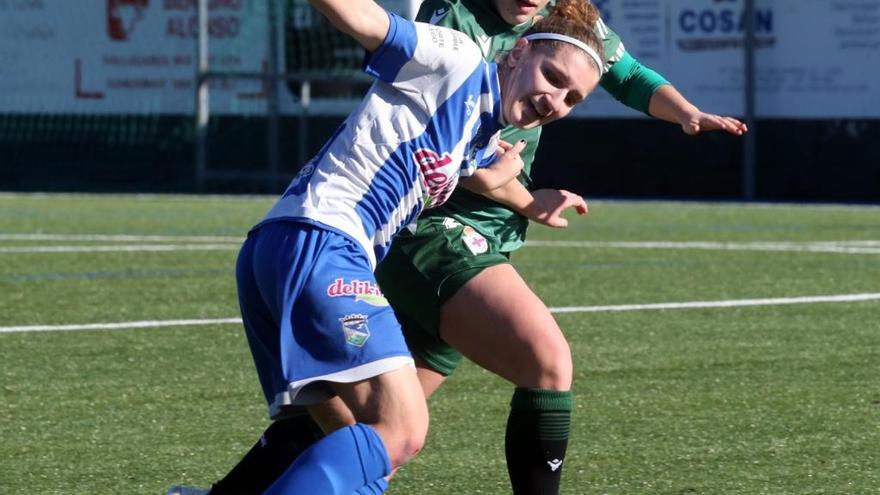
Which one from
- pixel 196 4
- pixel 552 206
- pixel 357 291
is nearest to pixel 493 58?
pixel 552 206

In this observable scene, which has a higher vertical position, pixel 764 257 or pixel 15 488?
pixel 15 488

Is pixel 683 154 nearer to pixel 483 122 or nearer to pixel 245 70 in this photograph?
pixel 245 70

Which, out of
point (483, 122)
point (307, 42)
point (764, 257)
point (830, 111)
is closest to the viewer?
point (483, 122)

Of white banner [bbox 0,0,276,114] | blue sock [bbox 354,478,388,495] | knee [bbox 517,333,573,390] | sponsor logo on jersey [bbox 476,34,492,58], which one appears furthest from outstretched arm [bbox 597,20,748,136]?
white banner [bbox 0,0,276,114]

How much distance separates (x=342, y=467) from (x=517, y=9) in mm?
1907

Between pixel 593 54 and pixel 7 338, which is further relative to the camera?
pixel 7 338

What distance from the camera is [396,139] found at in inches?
168

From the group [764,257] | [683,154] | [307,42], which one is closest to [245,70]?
[307,42]

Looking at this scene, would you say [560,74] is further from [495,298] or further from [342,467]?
[342,467]

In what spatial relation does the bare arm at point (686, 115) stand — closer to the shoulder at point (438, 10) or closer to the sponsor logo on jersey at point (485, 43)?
the sponsor logo on jersey at point (485, 43)

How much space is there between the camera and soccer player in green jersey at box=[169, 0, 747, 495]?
4.90 m

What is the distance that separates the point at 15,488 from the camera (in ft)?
18.2

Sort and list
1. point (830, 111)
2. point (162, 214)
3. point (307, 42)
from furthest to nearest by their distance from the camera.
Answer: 1. point (307, 42)
2. point (830, 111)
3. point (162, 214)

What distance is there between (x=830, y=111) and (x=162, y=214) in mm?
7347
